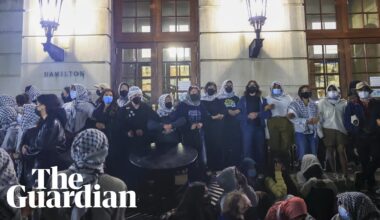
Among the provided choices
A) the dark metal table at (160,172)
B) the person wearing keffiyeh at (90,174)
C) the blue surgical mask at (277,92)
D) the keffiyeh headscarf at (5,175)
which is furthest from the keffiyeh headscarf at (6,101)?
the blue surgical mask at (277,92)

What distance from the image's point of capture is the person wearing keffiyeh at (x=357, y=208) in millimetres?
3924

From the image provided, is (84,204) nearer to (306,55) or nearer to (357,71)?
(306,55)

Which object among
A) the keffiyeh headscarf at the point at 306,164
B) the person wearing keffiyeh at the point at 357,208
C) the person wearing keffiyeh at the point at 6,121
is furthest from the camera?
the person wearing keffiyeh at the point at 6,121

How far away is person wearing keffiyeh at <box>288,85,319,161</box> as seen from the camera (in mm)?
6246

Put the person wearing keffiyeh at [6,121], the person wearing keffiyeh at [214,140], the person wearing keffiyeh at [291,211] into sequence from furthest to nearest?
the person wearing keffiyeh at [214,140]
the person wearing keffiyeh at [6,121]
the person wearing keffiyeh at [291,211]

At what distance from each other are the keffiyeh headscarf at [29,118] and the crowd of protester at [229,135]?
0.05ft

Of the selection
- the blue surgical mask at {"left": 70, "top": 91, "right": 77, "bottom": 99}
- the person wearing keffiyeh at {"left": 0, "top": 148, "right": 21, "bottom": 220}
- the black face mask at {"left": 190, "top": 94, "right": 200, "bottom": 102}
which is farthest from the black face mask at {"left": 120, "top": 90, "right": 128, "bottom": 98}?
the person wearing keffiyeh at {"left": 0, "top": 148, "right": 21, "bottom": 220}

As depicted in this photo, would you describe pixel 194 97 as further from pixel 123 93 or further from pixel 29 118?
Result: pixel 29 118

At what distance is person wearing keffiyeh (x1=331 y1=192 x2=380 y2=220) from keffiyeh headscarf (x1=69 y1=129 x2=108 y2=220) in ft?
8.70

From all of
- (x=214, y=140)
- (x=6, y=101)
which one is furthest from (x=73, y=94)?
(x=214, y=140)

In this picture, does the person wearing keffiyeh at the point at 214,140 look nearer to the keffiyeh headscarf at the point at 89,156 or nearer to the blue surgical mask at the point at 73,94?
the blue surgical mask at the point at 73,94

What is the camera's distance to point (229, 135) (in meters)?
6.34

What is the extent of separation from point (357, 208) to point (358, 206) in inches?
0.9

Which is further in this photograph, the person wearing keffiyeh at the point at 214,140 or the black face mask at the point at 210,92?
the black face mask at the point at 210,92
